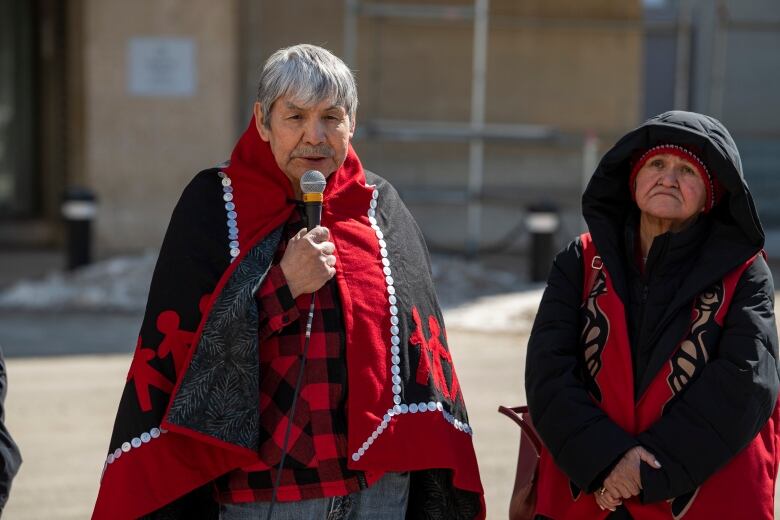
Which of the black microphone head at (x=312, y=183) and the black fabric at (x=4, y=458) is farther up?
the black microphone head at (x=312, y=183)

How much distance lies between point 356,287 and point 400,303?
0.40ft

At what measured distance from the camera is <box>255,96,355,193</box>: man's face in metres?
3.10

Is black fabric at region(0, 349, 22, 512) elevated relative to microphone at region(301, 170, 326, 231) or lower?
lower

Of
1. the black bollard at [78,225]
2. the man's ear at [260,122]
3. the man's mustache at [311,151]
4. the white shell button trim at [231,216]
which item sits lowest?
the black bollard at [78,225]

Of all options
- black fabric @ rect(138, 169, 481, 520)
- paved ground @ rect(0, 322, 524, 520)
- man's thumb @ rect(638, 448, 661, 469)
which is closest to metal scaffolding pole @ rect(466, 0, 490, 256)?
paved ground @ rect(0, 322, 524, 520)

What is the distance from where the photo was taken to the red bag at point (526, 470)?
342cm

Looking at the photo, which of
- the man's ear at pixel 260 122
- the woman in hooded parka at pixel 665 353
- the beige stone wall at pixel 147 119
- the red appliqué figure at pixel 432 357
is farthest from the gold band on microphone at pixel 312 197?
the beige stone wall at pixel 147 119

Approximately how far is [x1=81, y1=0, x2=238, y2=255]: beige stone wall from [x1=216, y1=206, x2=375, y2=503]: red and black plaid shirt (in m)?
10.3

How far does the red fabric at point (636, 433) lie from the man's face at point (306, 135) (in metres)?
0.78

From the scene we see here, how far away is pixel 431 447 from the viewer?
3.14 m

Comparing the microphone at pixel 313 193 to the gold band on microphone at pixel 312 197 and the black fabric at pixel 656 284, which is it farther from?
the black fabric at pixel 656 284

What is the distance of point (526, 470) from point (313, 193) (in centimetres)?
105

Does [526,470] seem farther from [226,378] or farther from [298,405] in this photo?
[226,378]

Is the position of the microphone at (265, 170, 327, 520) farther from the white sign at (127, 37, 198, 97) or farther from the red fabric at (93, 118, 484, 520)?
the white sign at (127, 37, 198, 97)
